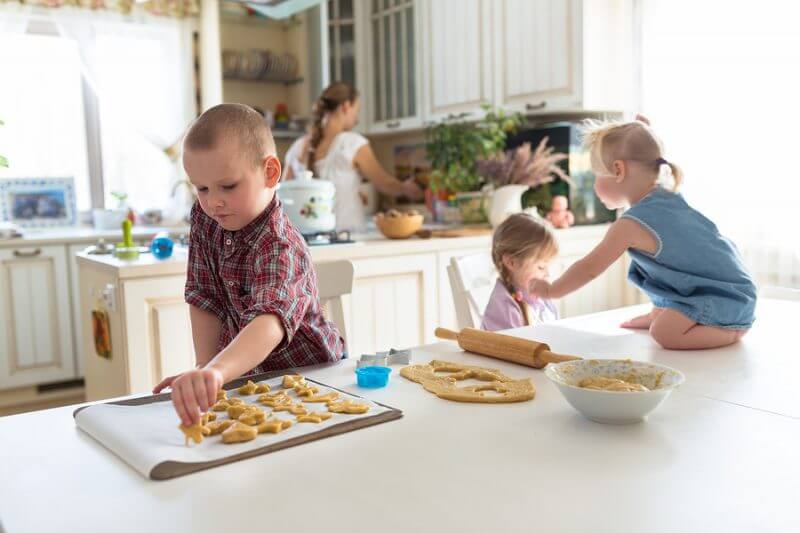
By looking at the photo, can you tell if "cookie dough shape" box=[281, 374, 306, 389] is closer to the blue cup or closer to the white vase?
the blue cup

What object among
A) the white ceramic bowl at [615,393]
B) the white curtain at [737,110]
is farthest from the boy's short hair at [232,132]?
the white curtain at [737,110]

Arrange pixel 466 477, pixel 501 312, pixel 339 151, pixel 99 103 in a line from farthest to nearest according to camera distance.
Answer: pixel 99 103 < pixel 339 151 < pixel 501 312 < pixel 466 477

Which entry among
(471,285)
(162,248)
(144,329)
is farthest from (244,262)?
(162,248)

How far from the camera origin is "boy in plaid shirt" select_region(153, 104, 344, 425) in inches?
42.6

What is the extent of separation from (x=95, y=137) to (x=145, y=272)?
2562 millimetres

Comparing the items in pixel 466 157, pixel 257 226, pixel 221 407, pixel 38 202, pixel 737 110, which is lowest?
pixel 221 407

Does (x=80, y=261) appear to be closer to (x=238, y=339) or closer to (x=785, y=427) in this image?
(x=238, y=339)

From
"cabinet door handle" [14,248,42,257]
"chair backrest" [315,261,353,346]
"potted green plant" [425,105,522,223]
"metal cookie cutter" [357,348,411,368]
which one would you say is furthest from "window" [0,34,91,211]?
"metal cookie cutter" [357,348,411,368]

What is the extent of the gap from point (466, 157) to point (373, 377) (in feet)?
7.09

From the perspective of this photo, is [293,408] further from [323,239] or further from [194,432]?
[323,239]

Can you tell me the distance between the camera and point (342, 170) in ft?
11.3

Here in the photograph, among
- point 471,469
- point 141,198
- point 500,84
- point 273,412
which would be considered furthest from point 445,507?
point 141,198

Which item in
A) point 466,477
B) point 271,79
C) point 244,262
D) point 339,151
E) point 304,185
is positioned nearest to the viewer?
point 466,477

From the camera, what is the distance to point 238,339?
3.31 ft
